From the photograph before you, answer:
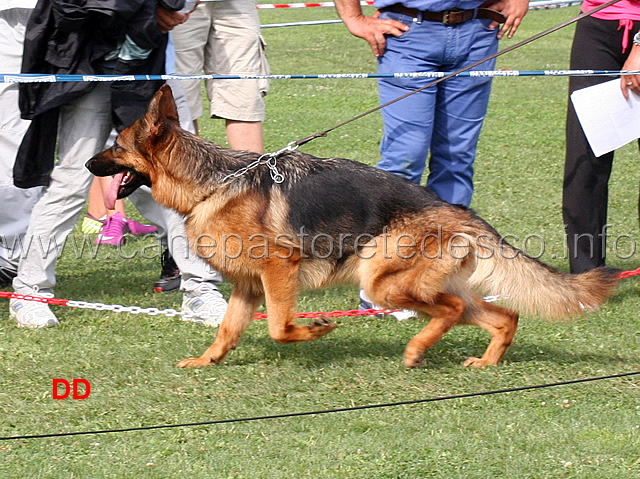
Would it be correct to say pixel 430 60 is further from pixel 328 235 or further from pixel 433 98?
pixel 328 235

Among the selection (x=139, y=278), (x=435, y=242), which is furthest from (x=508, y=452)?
(x=139, y=278)

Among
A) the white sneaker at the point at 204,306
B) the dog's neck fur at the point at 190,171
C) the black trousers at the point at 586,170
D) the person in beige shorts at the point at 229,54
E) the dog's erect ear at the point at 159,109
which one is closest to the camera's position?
the dog's erect ear at the point at 159,109

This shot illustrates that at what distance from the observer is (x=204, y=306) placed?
5.26m

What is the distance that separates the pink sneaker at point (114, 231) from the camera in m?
6.96

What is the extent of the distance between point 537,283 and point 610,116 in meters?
1.45

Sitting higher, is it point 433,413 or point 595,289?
point 595,289

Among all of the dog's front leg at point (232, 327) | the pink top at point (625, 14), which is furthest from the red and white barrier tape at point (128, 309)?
the pink top at point (625, 14)

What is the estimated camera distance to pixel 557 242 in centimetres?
674

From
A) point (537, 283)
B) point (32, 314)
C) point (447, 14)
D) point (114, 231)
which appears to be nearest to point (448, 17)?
point (447, 14)

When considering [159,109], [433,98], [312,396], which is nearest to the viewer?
[312,396]

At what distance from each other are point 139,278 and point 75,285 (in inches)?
17.5

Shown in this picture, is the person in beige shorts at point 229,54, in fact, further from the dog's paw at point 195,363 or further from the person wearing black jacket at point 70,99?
the dog's paw at point 195,363

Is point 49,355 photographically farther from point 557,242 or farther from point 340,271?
point 557,242

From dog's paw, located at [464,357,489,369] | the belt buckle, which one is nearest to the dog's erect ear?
the belt buckle
